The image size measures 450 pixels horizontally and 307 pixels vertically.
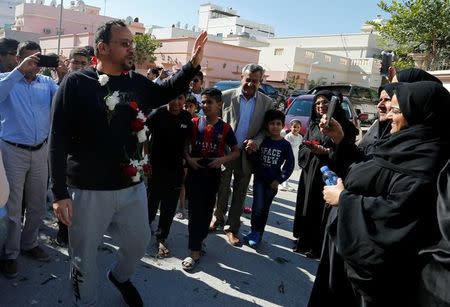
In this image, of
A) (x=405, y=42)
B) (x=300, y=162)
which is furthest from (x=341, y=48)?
(x=300, y=162)

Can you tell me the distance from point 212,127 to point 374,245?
2314mm

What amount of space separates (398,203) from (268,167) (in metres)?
2.50

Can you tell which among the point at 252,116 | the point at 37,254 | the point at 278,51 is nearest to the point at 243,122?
the point at 252,116

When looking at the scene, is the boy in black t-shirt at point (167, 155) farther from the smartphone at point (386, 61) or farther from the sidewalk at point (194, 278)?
the smartphone at point (386, 61)

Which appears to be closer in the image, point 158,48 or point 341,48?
point 158,48

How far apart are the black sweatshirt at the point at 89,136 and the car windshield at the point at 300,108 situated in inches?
342

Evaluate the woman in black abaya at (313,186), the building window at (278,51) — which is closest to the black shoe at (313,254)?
the woman in black abaya at (313,186)

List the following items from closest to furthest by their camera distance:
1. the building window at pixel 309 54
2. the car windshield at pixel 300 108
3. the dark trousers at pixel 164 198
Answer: the dark trousers at pixel 164 198 < the car windshield at pixel 300 108 < the building window at pixel 309 54

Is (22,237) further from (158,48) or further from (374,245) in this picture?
(158,48)

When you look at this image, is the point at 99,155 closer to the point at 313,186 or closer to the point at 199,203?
the point at 199,203

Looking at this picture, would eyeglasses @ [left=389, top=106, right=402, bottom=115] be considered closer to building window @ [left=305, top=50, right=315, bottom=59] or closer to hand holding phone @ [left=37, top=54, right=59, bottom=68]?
→ hand holding phone @ [left=37, top=54, right=59, bottom=68]

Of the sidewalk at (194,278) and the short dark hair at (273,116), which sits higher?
the short dark hair at (273,116)

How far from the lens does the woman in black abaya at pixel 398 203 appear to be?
193 cm

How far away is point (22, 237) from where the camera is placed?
368cm
